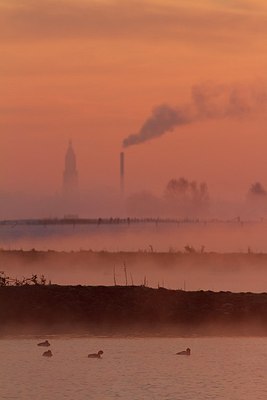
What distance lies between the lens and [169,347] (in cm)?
4528

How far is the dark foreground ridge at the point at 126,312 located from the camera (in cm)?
4900

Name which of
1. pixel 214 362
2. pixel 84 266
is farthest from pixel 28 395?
pixel 84 266

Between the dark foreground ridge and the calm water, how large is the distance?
1956mm

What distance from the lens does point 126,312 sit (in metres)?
49.8

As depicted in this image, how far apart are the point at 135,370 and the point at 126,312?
31.4ft

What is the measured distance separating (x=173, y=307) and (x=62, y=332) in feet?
11.9

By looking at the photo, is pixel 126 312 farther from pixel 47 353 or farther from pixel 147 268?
pixel 147 268

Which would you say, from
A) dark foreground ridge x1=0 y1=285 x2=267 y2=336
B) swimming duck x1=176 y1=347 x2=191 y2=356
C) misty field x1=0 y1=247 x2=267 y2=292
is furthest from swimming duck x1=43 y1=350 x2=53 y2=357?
misty field x1=0 y1=247 x2=267 y2=292

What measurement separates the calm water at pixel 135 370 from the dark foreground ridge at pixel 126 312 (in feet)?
6.42

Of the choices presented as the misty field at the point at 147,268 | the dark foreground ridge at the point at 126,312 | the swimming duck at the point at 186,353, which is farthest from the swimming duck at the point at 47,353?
the misty field at the point at 147,268

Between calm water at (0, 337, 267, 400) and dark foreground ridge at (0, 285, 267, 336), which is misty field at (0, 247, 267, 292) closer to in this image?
dark foreground ridge at (0, 285, 267, 336)

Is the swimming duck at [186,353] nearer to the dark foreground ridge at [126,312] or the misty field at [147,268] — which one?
the dark foreground ridge at [126,312]

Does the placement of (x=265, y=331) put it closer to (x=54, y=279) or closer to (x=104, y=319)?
(x=104, y=319)

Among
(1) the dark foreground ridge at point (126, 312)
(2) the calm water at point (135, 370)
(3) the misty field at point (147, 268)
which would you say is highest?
(3) the misty field at point (147, 268)
